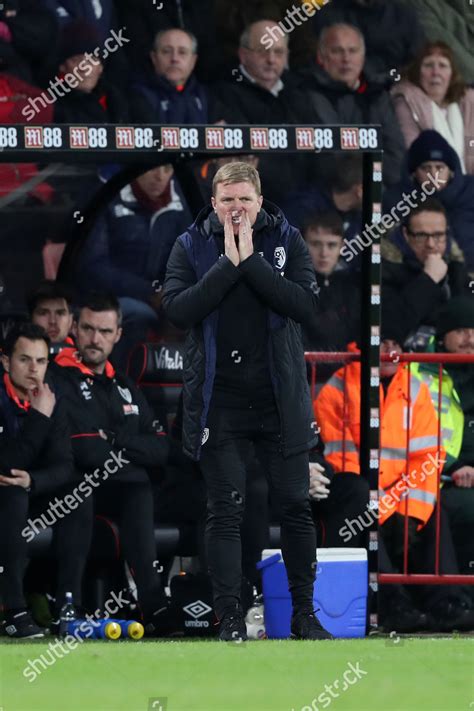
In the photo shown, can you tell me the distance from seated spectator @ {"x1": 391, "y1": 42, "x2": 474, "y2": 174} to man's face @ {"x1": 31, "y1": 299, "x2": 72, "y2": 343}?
306 cm

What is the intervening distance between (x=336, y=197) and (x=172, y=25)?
1490 millimetres

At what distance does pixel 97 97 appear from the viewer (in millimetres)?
11242

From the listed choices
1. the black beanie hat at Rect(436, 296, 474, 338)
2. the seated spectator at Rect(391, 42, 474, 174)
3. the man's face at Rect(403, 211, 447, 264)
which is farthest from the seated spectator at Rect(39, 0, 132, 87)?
the black beanie hat at Rect(436, 296, 474, 338)

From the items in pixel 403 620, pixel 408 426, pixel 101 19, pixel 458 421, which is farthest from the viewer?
pixel 101 19

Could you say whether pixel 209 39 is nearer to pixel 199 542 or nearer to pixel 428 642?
pixel 199 542

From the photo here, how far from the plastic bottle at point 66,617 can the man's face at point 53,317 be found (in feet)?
5.44

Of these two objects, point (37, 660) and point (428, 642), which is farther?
point (428, 642)

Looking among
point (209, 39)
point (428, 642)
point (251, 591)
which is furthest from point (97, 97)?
point (428, 642)

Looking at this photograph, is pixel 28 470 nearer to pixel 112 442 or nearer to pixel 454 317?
pixel 112 442

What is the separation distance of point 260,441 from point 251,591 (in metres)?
1.56

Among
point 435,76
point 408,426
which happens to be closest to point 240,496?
point 408,426

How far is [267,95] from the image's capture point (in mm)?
11625

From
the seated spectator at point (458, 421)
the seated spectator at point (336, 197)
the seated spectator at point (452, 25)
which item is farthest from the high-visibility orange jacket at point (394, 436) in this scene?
the seated spectator at point (452, 25)

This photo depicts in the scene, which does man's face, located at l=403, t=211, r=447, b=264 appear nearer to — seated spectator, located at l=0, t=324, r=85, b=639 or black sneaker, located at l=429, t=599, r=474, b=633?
black sneaker, located at l=429, t=599, r=474, b=633
